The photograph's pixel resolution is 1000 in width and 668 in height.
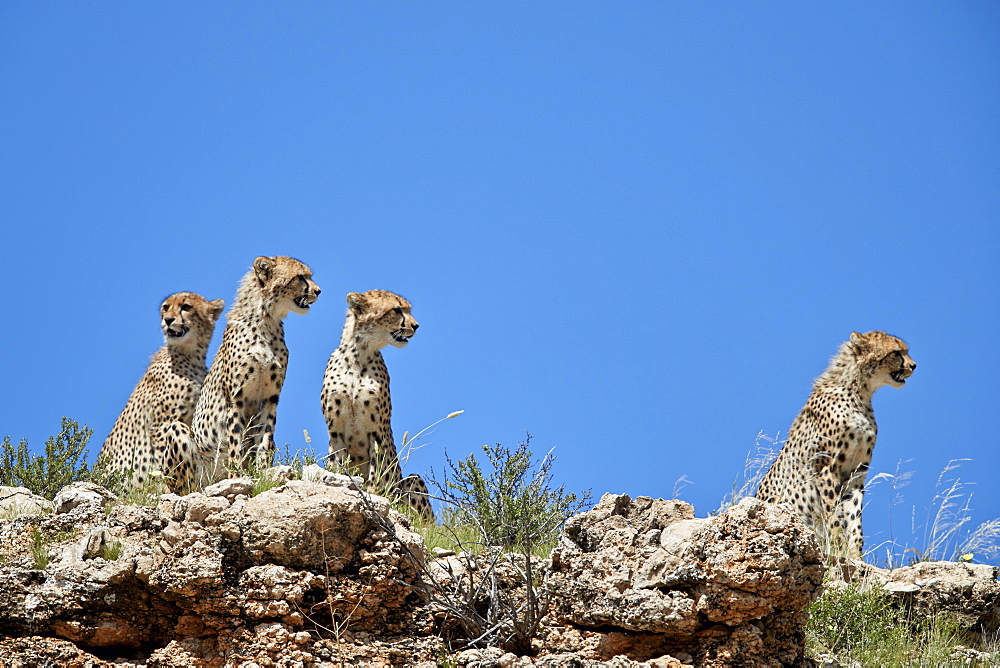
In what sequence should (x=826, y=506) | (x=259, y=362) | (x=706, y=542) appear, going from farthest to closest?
(x=826, y=506) → (x=259, y=362) → (x=706, y=542)

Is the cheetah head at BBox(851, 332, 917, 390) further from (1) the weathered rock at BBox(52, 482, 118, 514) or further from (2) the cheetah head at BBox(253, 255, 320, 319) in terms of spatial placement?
(1) the weathered rock at BBox(52, 482, 118, 514)

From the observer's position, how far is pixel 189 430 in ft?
28.8

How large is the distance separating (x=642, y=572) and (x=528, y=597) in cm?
51

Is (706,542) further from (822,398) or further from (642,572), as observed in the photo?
(822,398)

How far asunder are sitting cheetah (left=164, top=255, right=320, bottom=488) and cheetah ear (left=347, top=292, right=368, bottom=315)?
14.5 inches

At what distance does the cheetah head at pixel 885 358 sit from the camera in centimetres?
994

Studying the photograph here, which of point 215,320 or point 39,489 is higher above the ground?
point 215,320

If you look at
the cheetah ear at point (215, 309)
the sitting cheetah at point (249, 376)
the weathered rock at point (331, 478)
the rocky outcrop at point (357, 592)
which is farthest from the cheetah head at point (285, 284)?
the rocky outcrop at point (357, 592)

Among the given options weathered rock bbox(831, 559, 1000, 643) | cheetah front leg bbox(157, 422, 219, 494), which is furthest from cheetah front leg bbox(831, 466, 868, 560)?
cheetah front leg bbox(157, 422, 219, 494)

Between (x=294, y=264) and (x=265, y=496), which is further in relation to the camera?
(x=294, y=264)

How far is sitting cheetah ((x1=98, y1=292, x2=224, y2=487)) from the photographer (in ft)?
28.9

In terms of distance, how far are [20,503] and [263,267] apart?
3.17 metres

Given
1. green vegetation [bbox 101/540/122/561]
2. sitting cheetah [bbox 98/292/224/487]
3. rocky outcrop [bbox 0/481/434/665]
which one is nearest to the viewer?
rocky outcrop [bbox 0/481/434/665]

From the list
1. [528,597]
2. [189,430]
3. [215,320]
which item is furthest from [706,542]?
[215,320]
